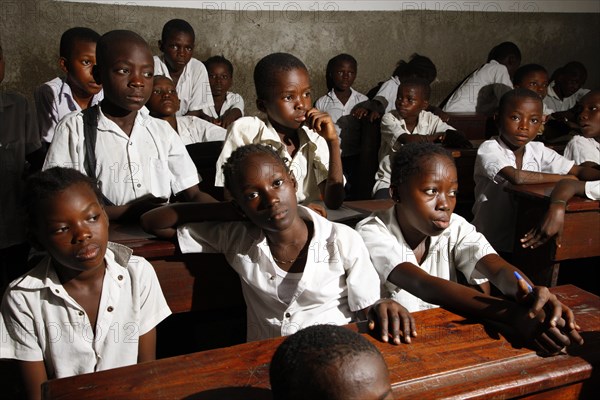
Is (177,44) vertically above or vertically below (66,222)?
above

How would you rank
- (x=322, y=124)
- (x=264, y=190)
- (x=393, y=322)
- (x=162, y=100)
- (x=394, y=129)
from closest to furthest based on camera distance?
(x=393, y=322) → (x=264, y=190) → (x=322, y=124) → (x=162, y=100) → (x=394, y=129)

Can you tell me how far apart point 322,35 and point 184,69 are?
177 cm

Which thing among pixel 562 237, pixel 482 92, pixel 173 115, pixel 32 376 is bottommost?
pixel 32 376

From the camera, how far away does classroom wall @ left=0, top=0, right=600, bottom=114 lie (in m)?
4.71

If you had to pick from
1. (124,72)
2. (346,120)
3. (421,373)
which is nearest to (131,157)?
(124,72)

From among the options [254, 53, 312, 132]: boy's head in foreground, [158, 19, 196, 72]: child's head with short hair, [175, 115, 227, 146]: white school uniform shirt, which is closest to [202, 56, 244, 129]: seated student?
[158, 19, 196, 72]: child's head with short hair

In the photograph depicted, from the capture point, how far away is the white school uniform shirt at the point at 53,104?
9.48ft

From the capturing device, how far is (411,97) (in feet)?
13.0

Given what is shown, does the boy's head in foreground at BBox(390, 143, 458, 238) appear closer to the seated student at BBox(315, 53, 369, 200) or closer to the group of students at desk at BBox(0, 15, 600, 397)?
the group of students at desk at BBox(0, 15, 600, 397)

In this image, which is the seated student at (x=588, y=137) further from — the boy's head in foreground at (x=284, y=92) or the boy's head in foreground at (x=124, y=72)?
the boy's head in foreground at (x=124, y=72)

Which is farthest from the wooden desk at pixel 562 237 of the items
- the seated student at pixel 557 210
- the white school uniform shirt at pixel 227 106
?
the white school uniform shirt at pixel 227 106

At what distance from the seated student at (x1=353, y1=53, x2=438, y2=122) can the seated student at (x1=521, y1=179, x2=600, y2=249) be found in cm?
209

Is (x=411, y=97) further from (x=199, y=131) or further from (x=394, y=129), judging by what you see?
(x=199, y=131)

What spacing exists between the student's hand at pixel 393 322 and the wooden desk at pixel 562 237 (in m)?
1.42
